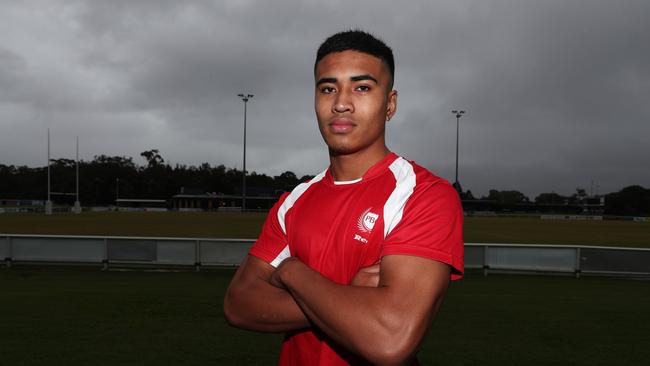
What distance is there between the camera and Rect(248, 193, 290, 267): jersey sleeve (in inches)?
84.7

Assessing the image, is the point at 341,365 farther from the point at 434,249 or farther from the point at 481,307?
the point at 481,307

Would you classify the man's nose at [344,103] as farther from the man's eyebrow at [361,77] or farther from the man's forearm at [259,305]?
the man's forearm at [259,305]

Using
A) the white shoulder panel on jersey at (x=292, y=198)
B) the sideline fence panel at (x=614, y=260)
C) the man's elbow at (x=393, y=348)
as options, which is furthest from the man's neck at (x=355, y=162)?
the sideline fence panel at (x=614, y=260)

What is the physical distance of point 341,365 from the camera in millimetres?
1760

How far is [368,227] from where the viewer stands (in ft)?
5.87

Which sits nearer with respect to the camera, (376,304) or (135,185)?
(376,304)

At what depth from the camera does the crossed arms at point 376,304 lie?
58.2 inches

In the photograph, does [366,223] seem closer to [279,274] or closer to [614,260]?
[279,274]

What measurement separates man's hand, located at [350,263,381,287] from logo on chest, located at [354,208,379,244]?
0.11 metres

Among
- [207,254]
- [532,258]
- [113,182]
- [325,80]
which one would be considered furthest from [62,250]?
[113,182]

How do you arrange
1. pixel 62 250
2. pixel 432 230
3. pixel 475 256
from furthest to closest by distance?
pixel 62 250, pixel 475 256, pixel 432 230

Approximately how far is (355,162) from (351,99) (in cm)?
27

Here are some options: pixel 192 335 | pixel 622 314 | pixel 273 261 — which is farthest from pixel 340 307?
pixel 622 314

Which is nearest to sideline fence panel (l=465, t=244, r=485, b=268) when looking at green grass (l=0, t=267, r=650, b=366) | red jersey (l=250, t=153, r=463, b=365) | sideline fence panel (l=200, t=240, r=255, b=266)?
green grass (l=0, t=267, r=650, b=366)
